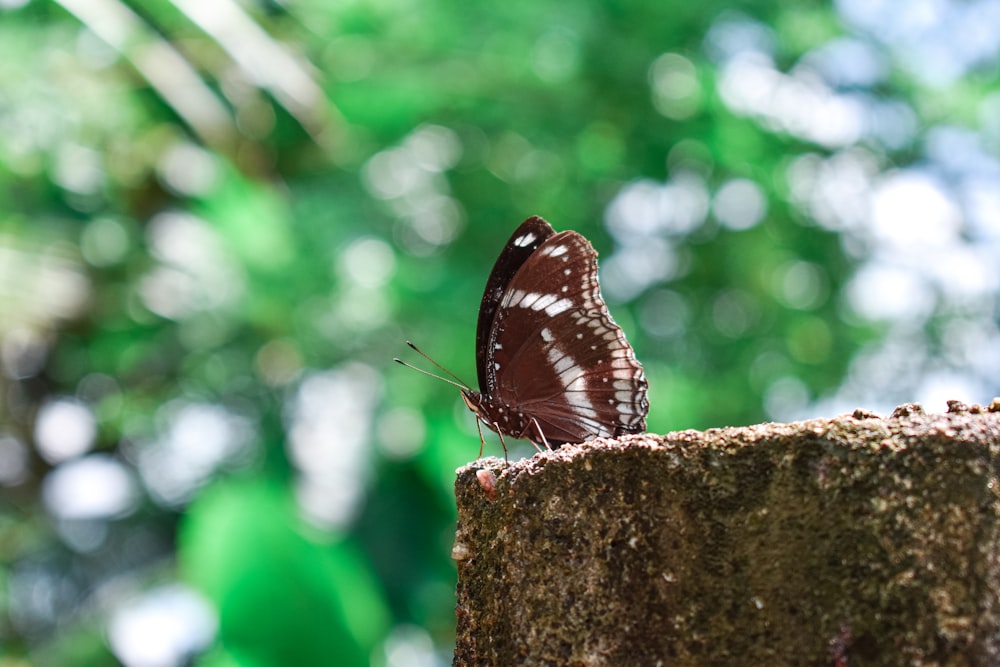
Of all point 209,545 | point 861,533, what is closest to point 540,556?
point 861,533

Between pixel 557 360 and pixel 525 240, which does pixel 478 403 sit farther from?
pixel 525 240

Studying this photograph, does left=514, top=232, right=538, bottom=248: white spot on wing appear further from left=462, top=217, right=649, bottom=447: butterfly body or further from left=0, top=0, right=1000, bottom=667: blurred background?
left=0, top=0, right=1000, bottom=667: blurred background

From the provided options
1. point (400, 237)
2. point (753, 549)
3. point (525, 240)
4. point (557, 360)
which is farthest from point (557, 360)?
point (400, 237)

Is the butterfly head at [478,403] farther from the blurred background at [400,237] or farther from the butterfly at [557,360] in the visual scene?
the blurred background at [400,237]

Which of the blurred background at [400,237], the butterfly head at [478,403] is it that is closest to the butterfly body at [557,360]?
the butterfly head at [478,403]

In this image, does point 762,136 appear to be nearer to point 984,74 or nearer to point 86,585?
point 984,74

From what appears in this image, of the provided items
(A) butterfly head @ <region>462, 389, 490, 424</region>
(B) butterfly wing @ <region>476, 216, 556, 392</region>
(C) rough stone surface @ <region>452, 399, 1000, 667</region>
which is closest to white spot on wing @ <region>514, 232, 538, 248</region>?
(B) butterfly wing @ <region>476, 216, 556, 392</region>
